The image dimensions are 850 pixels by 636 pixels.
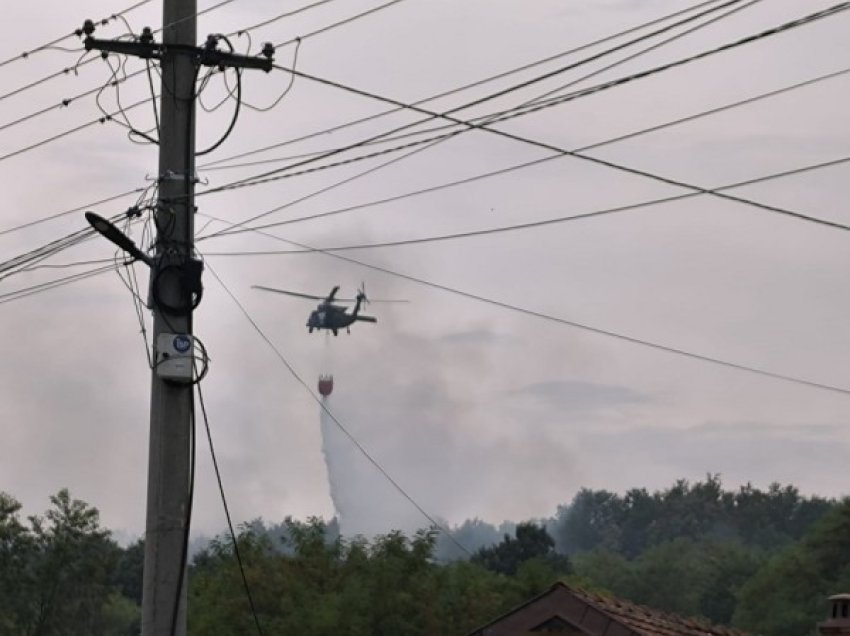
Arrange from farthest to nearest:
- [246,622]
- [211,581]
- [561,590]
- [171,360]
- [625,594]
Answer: [625,594] → [211,581] → [246,622] → [561,590] → [171,360]

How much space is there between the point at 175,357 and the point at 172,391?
15.8 inches

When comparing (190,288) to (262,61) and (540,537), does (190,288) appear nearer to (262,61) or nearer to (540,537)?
(262,61)

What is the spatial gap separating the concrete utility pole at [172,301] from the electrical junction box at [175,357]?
0.04 feet

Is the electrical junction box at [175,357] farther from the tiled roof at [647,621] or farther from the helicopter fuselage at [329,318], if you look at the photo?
the helicopter fuselage at [329,318]

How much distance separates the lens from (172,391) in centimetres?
2295

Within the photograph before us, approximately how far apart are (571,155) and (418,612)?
196 ft

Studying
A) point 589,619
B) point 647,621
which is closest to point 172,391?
point 589,619

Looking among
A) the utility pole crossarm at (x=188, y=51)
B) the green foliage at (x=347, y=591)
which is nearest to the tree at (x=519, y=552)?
the green foliage at (x=347, y=591)

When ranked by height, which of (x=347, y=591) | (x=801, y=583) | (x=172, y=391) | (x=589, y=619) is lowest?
(x=589, y=619)

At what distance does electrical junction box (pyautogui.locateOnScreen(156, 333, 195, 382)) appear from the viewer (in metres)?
22.9

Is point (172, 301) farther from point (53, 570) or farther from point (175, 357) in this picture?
point (53, 570)

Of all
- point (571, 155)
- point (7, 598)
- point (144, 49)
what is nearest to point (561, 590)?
point (571, 155)

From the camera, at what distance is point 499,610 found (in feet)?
277

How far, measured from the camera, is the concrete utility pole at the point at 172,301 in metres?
22.5
